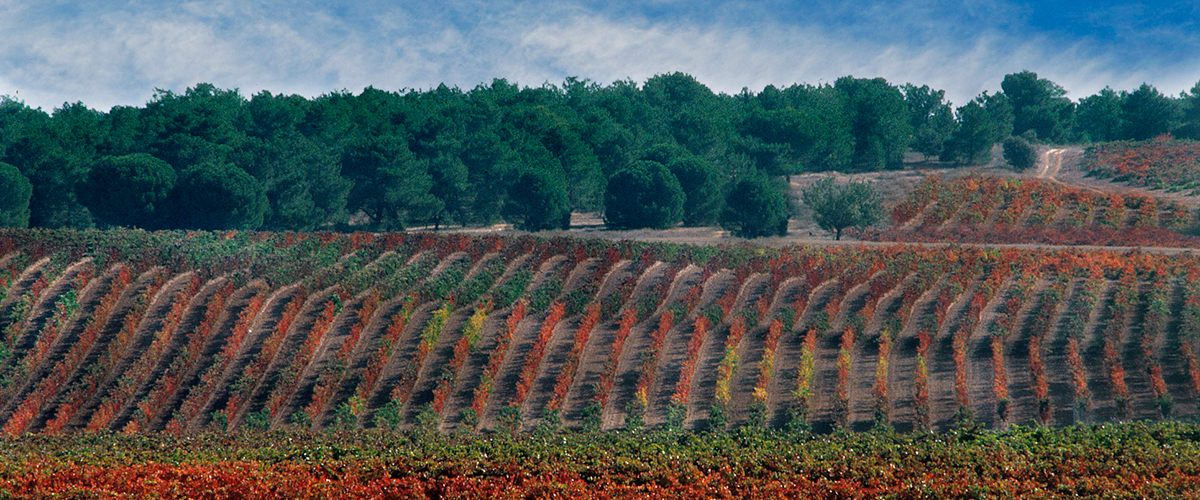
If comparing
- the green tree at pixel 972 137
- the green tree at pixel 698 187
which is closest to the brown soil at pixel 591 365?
the green tree at pixel 698 187

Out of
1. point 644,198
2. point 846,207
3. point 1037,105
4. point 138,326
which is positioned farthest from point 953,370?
point 1037,105

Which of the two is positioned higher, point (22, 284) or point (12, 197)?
point (12, 197)

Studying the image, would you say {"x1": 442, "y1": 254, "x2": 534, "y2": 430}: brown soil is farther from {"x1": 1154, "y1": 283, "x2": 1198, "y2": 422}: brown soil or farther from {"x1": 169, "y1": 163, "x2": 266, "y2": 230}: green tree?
{"x1": 169, "y1": 163, "x2": 266, "y2": 230}: green tree

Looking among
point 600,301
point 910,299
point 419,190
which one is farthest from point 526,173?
point 910,299

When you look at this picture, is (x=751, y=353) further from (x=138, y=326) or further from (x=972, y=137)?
(x=972, y=137)

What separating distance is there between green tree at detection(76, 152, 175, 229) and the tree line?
0.25ft

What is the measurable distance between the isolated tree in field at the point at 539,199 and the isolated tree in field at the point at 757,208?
7.98 metres

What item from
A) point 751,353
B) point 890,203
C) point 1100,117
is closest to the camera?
point 751,353

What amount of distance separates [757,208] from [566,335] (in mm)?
18590

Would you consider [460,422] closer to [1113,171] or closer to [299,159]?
[299,159]

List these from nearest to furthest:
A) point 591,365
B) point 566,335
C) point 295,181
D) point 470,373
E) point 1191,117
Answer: point 470,373 → point 591,365 → point 566,335 → point 295,181 → point 1191,117

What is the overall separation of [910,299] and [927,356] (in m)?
3.12

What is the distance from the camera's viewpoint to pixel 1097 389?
66.2 feet

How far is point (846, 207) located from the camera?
37344 mm
